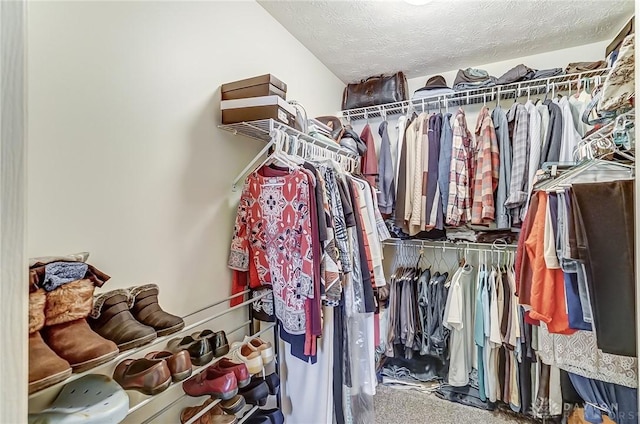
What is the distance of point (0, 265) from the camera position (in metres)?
0.43

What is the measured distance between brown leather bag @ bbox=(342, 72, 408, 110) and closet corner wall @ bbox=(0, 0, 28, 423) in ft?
7.80

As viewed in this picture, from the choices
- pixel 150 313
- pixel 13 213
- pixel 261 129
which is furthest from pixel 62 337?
pixel 261 129

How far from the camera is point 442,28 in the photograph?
1.94 meters

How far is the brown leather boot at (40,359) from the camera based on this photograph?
0.60 meters

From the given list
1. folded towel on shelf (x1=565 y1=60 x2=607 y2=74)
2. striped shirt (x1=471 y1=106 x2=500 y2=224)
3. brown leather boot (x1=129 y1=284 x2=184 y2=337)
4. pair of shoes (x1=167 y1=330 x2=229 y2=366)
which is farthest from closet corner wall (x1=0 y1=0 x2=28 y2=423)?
folded towel on shelf (x1=565 y1=60 x2=607 y2=74)

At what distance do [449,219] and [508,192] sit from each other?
39 cm

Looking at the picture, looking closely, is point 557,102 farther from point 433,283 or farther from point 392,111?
point 433,283

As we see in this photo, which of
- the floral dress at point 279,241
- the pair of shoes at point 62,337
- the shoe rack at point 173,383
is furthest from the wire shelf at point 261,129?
the pair of shoes at point 62,337

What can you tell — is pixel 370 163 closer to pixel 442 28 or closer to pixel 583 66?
pixel 442 28

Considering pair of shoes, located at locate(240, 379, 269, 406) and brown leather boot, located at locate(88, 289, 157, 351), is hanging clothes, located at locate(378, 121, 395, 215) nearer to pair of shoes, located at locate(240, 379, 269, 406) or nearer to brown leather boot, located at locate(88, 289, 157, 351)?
pair of shoes, located at locate(240, 379, 269, 406)

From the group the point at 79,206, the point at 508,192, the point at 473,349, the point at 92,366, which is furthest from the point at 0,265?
the point at 473,349

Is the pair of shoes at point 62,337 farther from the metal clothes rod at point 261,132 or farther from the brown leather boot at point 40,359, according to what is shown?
the metal clothes rod at point 261,132

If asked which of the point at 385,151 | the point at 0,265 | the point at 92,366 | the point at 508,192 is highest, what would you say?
the point at 385,151

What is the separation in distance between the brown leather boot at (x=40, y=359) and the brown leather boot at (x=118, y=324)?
153mm
